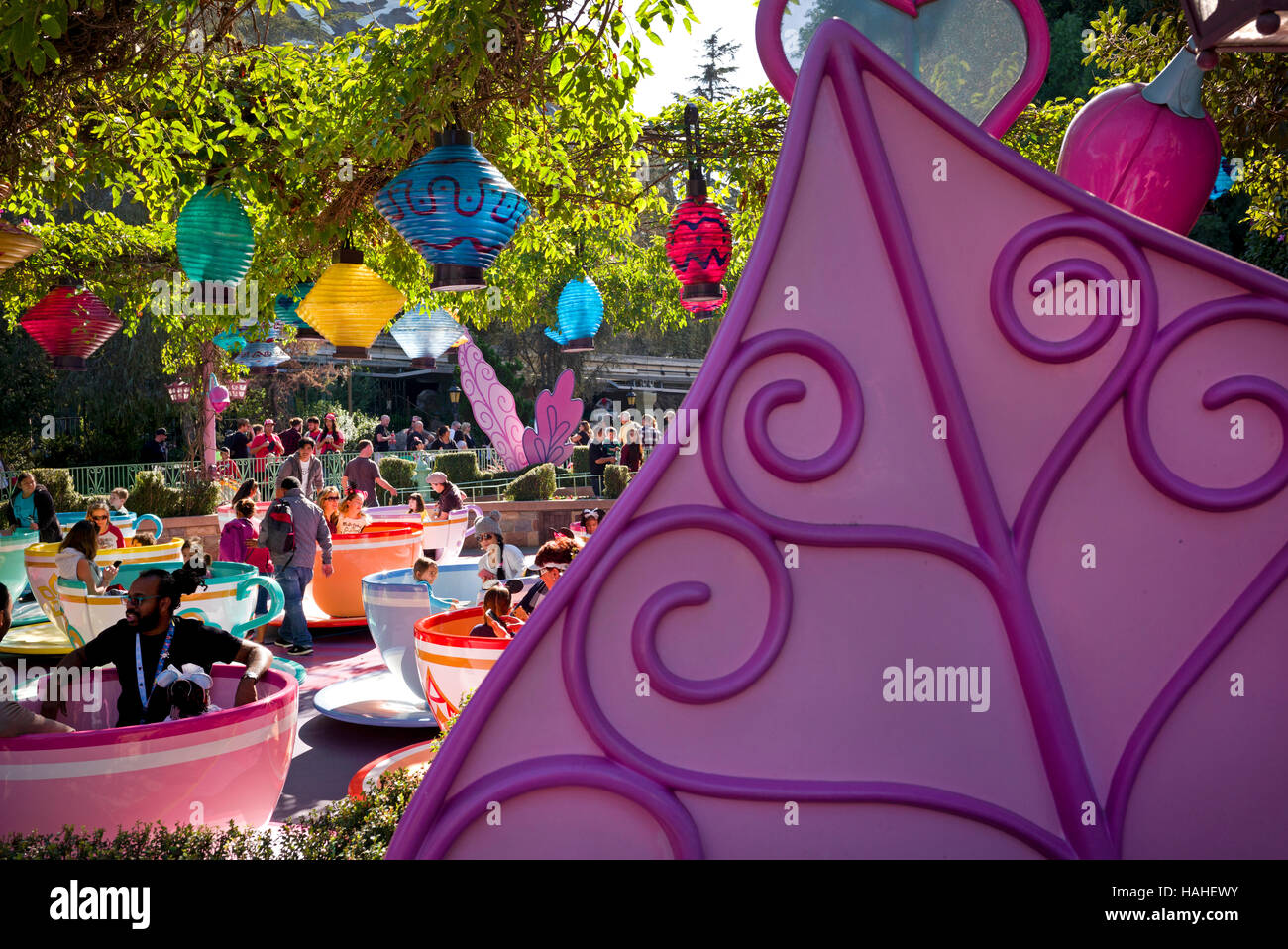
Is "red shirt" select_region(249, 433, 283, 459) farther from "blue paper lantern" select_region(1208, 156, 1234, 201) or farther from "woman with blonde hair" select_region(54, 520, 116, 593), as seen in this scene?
"blue paper lantern" select_region(1208, 156, 1234, 201)

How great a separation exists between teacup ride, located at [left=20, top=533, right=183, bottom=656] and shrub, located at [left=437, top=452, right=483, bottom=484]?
9.99m

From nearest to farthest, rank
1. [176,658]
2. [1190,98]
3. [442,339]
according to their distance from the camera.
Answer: [1190,98], [176,658], [442,339]

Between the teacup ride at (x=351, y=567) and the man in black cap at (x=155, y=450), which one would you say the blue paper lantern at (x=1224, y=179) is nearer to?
the teacup ride at (x=351, y=567)

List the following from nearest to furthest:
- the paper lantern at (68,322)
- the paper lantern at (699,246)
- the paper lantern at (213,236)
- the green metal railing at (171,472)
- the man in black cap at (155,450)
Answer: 1. the paper lantern at (213,236)
2. the paper lantern at (699,246)
3. the paper lantern at (68,322)
4. the green metal railing at (171,472)
5. the man in black cap at (155,450)

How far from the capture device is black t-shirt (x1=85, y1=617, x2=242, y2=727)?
3.33 metres

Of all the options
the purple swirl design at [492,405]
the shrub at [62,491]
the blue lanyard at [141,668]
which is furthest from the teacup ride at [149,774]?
the purple swirl design at [492,405]

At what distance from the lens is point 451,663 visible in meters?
4.69

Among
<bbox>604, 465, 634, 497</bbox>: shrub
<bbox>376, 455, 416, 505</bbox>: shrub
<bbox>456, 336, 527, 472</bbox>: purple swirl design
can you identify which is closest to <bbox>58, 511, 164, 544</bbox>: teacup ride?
<bbox>376, 455, 416, 505</bbox>: shrub

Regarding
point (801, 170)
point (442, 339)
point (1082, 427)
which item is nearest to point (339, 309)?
point (801, 170)

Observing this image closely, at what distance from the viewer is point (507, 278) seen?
13727 mm

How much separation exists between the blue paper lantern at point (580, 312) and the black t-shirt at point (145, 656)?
8.43 meters

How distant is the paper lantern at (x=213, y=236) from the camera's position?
526 centimetres
